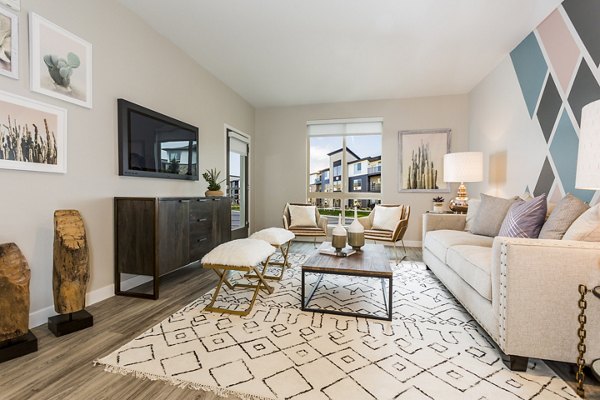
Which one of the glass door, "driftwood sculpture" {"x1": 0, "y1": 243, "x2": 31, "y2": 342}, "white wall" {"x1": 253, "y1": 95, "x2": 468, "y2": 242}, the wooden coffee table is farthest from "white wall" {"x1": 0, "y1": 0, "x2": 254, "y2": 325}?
"white wall" {"x1": 253, "y1": 95, "x2": 468, "y2": 242}

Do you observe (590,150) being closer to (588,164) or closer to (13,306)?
(588,164)

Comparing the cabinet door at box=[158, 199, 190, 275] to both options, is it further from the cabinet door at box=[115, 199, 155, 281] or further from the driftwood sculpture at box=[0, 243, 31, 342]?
the driftwood sculpture at box=[0, 243, 31, 342]

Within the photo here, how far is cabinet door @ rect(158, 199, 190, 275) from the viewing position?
254 cm

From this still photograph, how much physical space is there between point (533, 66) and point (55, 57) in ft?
14.6

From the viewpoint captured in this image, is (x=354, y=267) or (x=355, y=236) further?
(x=355, y=236)

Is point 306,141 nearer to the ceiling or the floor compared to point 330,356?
nearer to the ceiling

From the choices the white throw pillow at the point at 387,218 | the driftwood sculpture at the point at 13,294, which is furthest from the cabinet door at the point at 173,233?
the white throw pillow at the point at 387,218

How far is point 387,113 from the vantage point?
5.23 metres

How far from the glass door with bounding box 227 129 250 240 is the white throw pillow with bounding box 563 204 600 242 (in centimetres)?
423

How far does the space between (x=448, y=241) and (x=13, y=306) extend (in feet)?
10.6

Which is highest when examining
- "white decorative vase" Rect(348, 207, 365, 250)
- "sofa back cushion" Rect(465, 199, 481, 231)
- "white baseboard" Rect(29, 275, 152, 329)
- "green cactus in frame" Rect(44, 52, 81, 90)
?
"green cactus in frame" Rect(44, 52, 81, 90)

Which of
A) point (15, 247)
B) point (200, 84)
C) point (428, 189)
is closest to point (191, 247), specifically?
point (15, 247)

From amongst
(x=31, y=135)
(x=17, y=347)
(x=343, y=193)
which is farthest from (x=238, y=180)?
(x=17, y=347)

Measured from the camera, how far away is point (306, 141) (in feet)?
18.5
